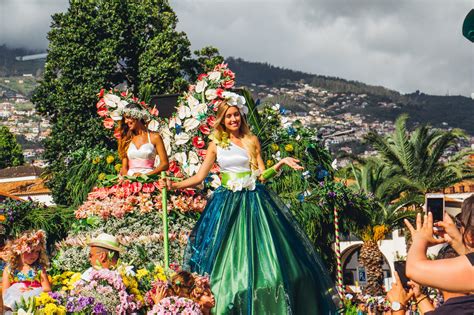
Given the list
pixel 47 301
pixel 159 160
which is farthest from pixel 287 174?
pixel 47 301

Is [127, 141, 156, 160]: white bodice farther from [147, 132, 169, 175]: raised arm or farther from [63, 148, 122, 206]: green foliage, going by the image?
[63, 148, 122, 206]: green foliage

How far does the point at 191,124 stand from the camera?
11891 mm

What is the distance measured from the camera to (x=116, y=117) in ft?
34.3

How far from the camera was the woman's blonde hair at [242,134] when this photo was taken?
9039mm

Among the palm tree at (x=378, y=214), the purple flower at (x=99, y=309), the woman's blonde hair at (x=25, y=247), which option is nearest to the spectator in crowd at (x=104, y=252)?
the woman's blonde hair at (x=25, y=247)

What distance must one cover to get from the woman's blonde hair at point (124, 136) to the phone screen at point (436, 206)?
582 centimetres

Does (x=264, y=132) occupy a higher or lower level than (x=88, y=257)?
higher

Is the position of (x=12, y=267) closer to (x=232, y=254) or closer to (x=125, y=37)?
(x=232, y=254)

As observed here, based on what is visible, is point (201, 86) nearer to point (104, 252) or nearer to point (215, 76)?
point (215, 76)

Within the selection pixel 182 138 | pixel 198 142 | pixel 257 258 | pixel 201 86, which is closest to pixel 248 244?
pixel 257 258

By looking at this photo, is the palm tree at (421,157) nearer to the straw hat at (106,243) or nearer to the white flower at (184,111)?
the white flower at (184,111)

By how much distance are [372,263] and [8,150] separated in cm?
4415

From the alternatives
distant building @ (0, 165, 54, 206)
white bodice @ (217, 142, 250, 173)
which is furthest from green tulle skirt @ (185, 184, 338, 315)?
distant building @ (0, 165, 54, 206)

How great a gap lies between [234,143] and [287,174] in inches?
361
